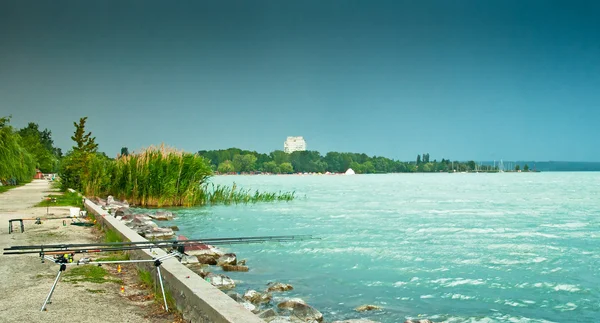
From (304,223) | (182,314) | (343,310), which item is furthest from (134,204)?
(182,314)

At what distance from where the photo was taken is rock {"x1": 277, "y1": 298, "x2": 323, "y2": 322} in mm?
8031

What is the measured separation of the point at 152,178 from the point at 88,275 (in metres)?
21.3

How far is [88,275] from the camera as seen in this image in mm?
8141

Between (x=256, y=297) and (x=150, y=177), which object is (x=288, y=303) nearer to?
(x=256, y=297)

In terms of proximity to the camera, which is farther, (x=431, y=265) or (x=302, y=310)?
(x=431, y=265)

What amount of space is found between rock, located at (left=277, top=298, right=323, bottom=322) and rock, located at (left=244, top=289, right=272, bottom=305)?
553mm

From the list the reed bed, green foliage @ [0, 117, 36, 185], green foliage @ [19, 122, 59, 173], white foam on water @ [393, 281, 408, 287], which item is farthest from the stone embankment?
green foliage @ [19, 122, 59, 173]

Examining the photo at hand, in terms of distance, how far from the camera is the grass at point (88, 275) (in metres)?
7.83

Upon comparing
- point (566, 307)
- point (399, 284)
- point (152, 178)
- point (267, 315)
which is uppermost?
point (152, 178)

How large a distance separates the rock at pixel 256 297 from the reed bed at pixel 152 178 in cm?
2037

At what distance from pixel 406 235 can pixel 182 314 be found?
14312 mm

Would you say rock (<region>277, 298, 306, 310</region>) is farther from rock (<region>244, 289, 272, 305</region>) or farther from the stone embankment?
rock (<region>244, 289, 272, 305</region>)

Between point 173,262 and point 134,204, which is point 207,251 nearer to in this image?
point 173,262

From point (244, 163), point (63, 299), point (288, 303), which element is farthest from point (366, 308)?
point (244, 163)
